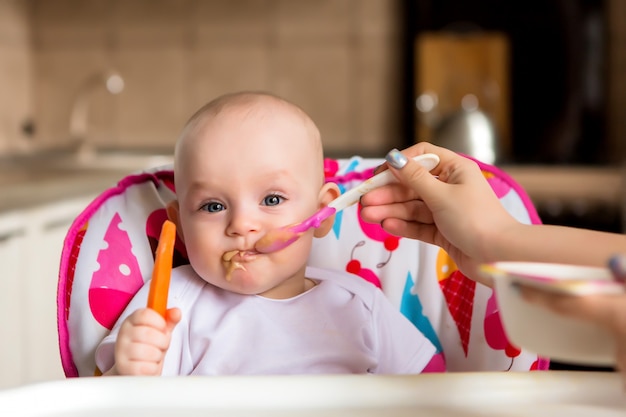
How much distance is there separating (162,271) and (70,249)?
15.7 inches

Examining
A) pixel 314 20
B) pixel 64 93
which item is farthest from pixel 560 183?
pixel 64 93

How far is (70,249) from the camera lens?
117 cm

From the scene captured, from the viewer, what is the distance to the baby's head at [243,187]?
106cm

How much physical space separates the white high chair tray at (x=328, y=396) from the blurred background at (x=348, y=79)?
1875 mm

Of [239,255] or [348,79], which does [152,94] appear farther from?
[239,255]

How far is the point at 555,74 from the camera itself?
312cm

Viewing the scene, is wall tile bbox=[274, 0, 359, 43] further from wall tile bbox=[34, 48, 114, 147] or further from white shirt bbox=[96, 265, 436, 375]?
white shirt bbox=[96, 265, 436, 375]

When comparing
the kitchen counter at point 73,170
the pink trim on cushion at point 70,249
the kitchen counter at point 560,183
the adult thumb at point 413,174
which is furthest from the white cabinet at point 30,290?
the adult thumb at point 413,174

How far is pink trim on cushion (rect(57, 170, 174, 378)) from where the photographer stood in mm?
1115

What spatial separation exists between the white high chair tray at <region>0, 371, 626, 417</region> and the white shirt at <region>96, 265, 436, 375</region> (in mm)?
257

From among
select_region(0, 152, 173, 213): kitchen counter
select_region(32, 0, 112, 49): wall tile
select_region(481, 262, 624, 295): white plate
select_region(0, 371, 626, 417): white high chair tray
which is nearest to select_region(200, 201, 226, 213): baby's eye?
select_region(0, 371, 626, 417): white high chair tray

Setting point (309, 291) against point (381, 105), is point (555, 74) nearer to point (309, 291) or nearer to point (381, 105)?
point (381, 105)

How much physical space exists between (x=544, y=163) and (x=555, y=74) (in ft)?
1.42

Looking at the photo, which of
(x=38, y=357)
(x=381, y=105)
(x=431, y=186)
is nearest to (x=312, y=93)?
(x=381, y=105)
